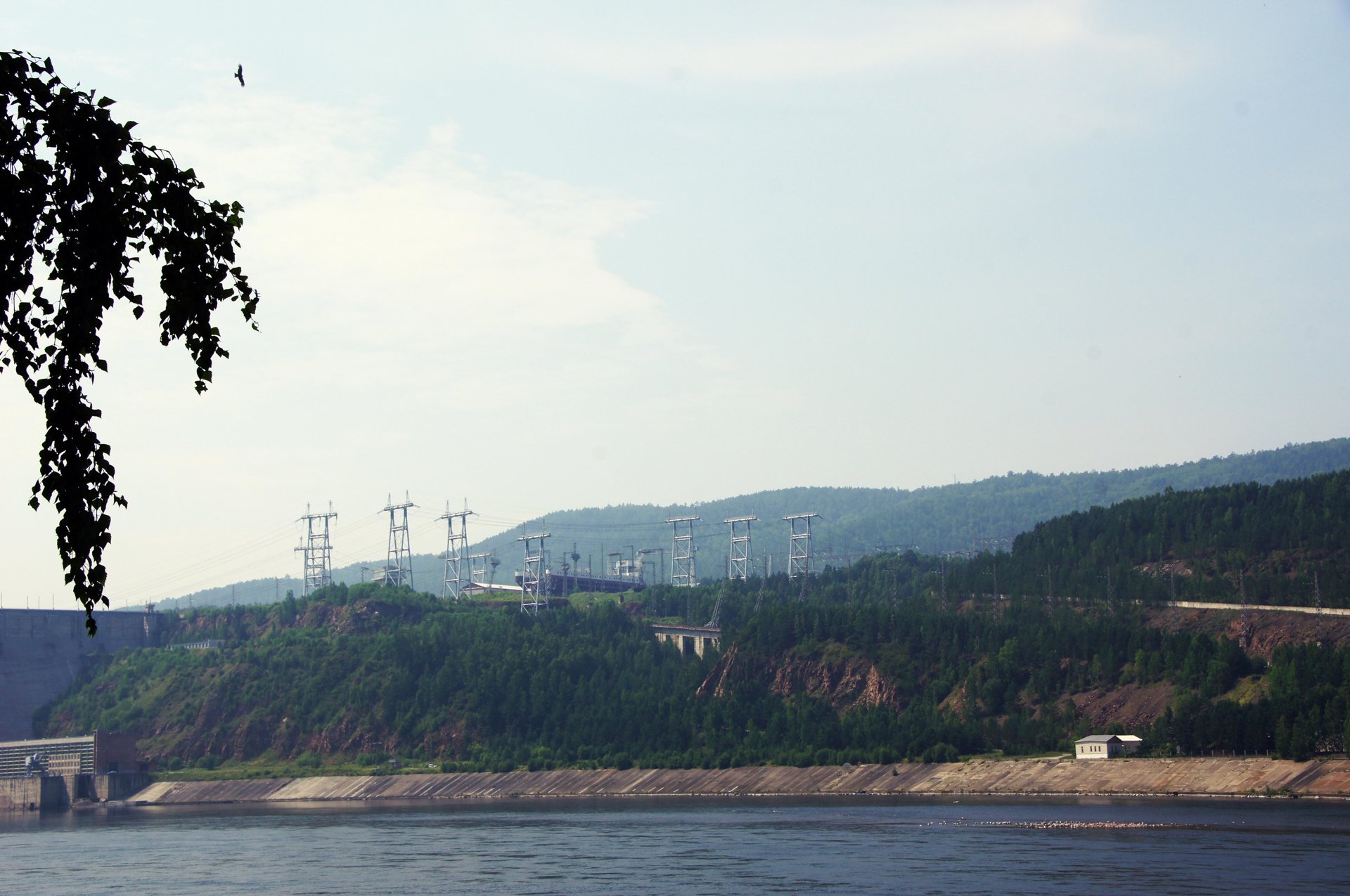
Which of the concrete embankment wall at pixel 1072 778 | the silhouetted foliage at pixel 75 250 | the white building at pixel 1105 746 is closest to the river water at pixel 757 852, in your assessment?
the concrete embankment wall at pixel 1072 778

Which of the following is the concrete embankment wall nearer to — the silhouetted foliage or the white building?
the white building

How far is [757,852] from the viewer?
113 m

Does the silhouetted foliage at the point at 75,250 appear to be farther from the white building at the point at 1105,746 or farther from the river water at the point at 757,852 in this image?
the white building at the point at 1105,746

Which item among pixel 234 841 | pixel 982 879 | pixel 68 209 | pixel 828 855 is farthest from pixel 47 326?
pixel 234 841

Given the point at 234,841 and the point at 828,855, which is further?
the point at 234,841

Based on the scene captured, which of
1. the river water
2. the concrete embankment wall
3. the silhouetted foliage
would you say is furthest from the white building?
the silhouetted foliage

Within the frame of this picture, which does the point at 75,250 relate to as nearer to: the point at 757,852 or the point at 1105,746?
the point at 757,852

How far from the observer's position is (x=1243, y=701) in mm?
168125

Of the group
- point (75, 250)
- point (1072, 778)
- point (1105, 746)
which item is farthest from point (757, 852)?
point (75, 250)

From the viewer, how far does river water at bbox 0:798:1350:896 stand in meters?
89.9

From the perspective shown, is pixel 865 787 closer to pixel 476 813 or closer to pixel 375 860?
pixel 476 813

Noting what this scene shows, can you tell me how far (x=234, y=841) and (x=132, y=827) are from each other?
128 ft

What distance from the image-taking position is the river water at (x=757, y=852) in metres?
89.9

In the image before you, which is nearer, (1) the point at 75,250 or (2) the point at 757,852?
(1) the point at 75,250
